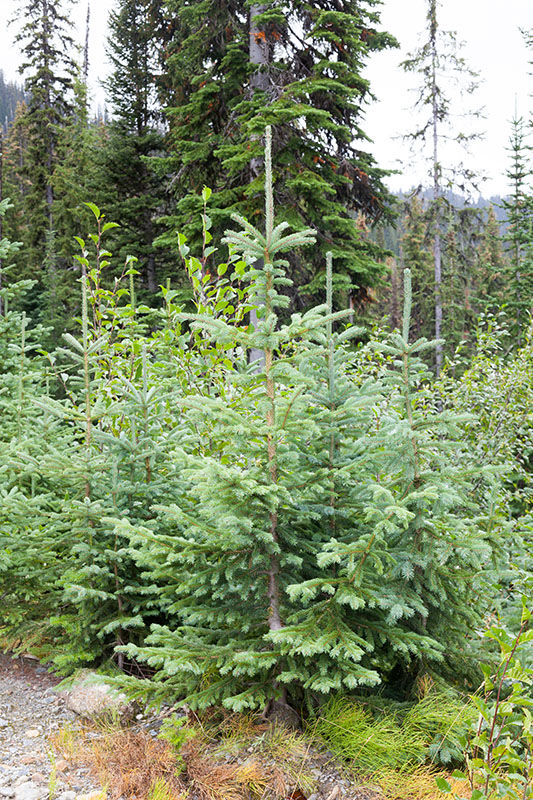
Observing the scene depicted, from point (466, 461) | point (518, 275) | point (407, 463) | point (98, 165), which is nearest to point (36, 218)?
point (98, 165)

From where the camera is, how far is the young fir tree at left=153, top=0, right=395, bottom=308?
10.1m

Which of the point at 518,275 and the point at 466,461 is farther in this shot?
the point at 518,275

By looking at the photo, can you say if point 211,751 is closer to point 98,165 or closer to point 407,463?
point 407,463

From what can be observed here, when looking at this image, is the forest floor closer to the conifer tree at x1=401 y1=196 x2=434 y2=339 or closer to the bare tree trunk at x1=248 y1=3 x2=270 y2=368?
the bare tree trunk at x1=248 y1=3 x2=270 y2=368

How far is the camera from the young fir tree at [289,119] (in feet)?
33.2

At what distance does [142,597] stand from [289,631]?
4.86ft

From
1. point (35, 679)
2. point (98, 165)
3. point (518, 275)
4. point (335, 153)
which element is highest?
point (98, 165)

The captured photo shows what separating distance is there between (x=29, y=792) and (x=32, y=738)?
0.58 m

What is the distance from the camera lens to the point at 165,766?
264 centimetres

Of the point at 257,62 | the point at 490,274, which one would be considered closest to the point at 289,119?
the point at 257,62

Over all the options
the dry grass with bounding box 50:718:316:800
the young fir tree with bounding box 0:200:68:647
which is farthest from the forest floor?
the young fir tree with bounding box 0:200:68:647

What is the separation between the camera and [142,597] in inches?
140

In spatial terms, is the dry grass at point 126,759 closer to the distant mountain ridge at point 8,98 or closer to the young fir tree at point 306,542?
the young fir tree at point 306,542

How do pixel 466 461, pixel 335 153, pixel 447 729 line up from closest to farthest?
pixel 447 729 → pixel 466 461 → pixel 335 153
